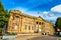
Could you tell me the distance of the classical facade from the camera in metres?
57.7

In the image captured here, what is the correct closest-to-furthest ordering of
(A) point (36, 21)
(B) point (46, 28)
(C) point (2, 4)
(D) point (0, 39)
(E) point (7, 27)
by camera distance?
(D) point (0, 39) → (C) point (2, 4) → (E) point (7, 27) → (A) point (36, 21) → (B) point (46, 28)

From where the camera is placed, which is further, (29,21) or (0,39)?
(29,21)

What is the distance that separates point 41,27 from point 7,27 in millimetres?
22721

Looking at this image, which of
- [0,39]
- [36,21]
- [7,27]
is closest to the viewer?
[0,39]

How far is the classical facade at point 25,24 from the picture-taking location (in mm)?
57656

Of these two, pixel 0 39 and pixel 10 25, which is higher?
pixel 10 25

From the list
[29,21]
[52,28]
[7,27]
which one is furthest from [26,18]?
[52,28]

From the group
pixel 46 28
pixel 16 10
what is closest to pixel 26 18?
pixel 16 10

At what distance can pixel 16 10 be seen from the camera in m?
59.2

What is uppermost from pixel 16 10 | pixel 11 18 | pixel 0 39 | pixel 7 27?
pixel 16 10

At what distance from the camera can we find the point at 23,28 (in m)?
61.0

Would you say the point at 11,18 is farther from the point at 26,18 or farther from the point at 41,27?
the point at 41,27

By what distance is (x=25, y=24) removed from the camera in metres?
62.2

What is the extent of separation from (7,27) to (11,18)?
4.57 m
